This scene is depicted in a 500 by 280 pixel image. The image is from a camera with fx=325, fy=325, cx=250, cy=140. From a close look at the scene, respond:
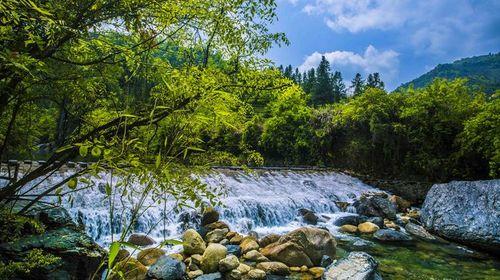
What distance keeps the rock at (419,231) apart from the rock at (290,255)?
218 inches

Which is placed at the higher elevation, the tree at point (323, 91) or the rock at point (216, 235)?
the tree at point (323, 91)

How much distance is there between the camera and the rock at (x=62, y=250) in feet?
10.7

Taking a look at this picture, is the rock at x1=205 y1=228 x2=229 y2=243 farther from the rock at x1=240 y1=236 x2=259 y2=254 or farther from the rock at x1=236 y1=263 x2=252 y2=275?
the rock at x1=236 y1=263 x2=252 y2=275

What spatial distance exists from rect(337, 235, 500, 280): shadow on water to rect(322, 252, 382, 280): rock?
1.26m

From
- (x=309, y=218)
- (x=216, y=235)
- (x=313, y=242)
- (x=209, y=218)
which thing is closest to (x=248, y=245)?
(x=216, y=235)

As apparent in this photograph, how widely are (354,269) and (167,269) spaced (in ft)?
12.3

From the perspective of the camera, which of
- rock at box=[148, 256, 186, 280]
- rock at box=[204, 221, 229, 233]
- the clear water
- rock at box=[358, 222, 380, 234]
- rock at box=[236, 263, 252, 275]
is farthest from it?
rock at box=[358, 222, 380, 234]

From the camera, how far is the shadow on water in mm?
7895

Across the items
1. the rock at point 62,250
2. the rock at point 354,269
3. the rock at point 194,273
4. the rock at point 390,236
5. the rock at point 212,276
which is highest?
the rock at point 62,250

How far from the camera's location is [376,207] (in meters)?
13.7

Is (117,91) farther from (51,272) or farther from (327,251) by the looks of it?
(327,251)

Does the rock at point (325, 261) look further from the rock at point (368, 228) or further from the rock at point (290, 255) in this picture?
the rock at point (368, 228)

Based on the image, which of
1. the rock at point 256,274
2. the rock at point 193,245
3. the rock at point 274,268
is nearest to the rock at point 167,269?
the rock at point 193,245

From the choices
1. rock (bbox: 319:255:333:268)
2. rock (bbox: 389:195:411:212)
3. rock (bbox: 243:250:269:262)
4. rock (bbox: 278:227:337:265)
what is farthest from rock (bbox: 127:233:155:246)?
rock (bbox: 389:195:411:212)
